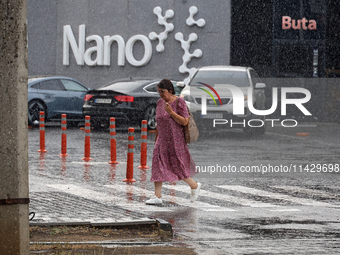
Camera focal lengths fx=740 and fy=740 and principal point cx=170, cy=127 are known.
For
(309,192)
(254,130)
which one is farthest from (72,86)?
(309,192)

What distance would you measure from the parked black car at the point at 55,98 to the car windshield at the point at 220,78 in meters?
3.90

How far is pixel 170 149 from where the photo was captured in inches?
376

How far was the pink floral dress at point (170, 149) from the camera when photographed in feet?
31.1

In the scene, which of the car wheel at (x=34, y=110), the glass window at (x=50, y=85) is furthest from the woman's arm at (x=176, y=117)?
the glass window at (x=50, y=85)

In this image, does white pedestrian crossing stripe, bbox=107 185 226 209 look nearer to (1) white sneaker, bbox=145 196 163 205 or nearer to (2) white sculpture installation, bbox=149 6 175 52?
(1) white sneaker, bbox=145 196 163 205

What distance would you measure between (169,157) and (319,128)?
50.6ft

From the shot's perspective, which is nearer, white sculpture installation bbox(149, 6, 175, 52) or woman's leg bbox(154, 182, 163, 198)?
woman's leg bbox(154, 182, 163, 198)

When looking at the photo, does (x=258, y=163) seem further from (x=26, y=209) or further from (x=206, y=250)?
(x=26, y=209)

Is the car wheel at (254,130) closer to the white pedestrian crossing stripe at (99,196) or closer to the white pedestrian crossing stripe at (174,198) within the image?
the white pedestrian crossing stripe at (174,198)

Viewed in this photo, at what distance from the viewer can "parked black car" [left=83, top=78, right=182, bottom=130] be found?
67.4 feet

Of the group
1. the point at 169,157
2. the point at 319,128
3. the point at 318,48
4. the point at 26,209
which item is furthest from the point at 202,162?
the point at 318,48

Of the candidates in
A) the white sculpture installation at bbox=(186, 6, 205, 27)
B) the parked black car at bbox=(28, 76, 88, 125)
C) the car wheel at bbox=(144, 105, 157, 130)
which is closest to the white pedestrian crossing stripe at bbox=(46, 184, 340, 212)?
the car wheel at bbox=(144, 105, 157, 130)

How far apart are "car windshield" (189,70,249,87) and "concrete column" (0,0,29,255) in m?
15.7

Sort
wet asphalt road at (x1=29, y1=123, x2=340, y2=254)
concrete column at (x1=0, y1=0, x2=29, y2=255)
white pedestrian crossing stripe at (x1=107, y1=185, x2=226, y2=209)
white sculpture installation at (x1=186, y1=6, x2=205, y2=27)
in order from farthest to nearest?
1. white sculpture installation at (x1=186, y1=6, x2=205, y2=27)
2. white pedestrian crossing stripe at (x1=107, y1=185, x2=226, y2=209)
3. wet asphalt road at (x1=29, y1=123, x2=340, y2=254)
4. concrete column at (x1=0, y1=0, x2=29, y2=255)
